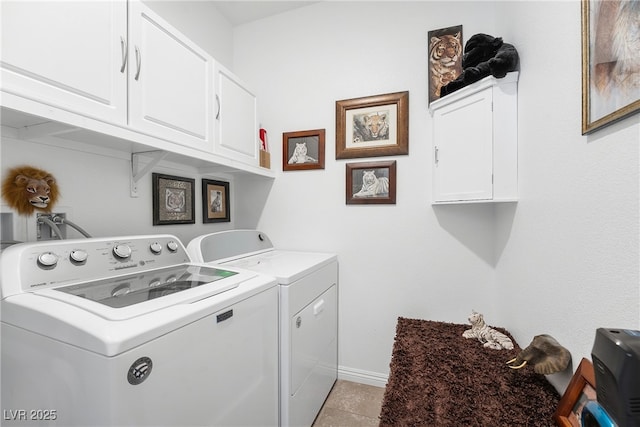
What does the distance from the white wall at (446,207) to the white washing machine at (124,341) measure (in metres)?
1.05

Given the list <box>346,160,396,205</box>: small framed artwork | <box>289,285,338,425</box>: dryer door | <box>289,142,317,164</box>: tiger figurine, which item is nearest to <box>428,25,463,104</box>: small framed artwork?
<box>346,160,396,205</box>: small framed artwork

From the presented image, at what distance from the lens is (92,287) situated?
916 millimetres

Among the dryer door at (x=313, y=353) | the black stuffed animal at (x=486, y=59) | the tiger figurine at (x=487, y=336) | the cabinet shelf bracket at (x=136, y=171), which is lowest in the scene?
the dryer door at (x=313, y=353)

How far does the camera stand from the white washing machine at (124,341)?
0.62 meters

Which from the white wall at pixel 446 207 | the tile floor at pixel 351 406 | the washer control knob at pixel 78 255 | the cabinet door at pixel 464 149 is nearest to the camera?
the white wall at pixel 446 207

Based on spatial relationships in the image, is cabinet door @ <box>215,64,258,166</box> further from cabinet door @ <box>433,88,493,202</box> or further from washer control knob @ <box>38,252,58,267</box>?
A: cabinet door @ <box>433,88,493,202</box>

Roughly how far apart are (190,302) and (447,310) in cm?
165

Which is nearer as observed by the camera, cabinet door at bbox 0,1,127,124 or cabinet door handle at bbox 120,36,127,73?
cabinet door at bbox 0,1,127,124

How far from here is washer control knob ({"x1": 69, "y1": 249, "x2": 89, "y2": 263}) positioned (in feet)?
3.18

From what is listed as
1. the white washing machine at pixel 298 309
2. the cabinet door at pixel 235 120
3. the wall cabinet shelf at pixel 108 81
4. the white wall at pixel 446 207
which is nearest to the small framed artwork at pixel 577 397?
the white wall at pixel 446 207

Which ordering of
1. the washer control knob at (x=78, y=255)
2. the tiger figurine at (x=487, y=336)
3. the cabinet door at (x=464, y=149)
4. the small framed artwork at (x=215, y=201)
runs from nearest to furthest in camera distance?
the washer control knob at (x=78, y=255) → the tiger figurine at (x=487, y=336) → the cabinet door at (x=464, y=149) → the small framed artwork at (x=215, y=201)

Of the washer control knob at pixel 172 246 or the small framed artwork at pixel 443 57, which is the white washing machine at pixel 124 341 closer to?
the washer control knob at pixel 172 246

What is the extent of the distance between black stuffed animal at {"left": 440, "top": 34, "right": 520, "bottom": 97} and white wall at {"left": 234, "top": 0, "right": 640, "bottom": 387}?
7 cm

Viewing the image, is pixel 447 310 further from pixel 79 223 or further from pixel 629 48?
pixel 79 223
